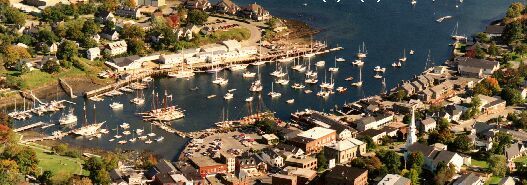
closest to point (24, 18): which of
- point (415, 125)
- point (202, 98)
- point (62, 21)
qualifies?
point (62, 21)

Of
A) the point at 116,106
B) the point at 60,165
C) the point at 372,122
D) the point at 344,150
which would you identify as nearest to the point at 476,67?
the point at 372,122

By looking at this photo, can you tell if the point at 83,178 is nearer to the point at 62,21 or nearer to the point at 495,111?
the point at 495,111

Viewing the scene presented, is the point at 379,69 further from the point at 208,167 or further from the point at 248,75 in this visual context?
the point at 208,167

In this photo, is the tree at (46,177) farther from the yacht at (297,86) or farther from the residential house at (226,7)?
the residential house at (226,7)

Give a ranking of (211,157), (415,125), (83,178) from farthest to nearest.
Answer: (415,125), (211,157), (83,178)

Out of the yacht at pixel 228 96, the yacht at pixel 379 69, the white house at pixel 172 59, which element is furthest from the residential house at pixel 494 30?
the white house at pixel 172 59

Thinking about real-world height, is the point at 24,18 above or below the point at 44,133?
above

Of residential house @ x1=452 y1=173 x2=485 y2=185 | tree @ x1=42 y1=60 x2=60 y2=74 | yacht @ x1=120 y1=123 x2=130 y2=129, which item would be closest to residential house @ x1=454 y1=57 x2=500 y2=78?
residential house @ x1=452 y1=173 x2=485 y2=185

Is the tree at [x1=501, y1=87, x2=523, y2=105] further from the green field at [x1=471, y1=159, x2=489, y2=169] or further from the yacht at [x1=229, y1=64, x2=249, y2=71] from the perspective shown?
the yacht at [x1=229, y1=64, x2=249, y2=71]
